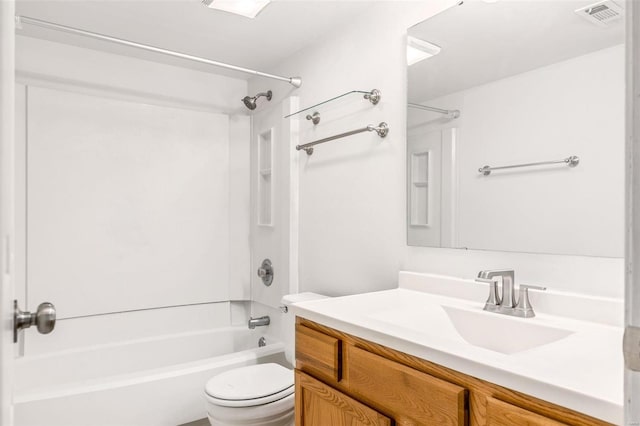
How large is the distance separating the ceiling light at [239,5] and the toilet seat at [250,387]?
173cm

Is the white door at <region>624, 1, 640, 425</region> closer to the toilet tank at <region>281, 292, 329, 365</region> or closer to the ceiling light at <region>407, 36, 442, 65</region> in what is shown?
the ceiling light at <region>407, 36, 442, 65</region>

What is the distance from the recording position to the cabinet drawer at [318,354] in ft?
4.25

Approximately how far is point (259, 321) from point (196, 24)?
1766mm

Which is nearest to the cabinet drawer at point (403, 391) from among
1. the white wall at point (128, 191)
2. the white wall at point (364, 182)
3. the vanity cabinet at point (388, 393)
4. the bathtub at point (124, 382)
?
the vanity cabinet at point (388, 393)

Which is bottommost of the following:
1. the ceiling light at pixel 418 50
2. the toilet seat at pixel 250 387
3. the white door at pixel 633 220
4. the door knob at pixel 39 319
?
the toilet seat at pixel 250 387

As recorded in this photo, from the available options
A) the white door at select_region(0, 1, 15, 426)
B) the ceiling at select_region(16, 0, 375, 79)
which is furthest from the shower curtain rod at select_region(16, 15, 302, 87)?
the white door at select_region(0, 1, 15, 426)

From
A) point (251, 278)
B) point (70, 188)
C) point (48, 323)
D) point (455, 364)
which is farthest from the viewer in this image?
point (251, 278)

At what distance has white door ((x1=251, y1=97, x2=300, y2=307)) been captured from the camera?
2.54 meters

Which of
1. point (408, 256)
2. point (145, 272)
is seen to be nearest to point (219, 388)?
point (408, 256)

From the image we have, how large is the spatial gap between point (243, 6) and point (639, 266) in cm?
203

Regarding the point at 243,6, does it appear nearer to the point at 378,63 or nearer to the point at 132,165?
the point at 378,63

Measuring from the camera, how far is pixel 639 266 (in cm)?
44

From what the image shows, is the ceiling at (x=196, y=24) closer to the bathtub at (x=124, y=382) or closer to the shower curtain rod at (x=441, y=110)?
the shower curtain rod at (x=441, y=110)

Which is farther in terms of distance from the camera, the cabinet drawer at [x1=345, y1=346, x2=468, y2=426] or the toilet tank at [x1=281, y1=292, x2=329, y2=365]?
the toilet tank at [x1=281, y1=292, x2=329, y2=365]
